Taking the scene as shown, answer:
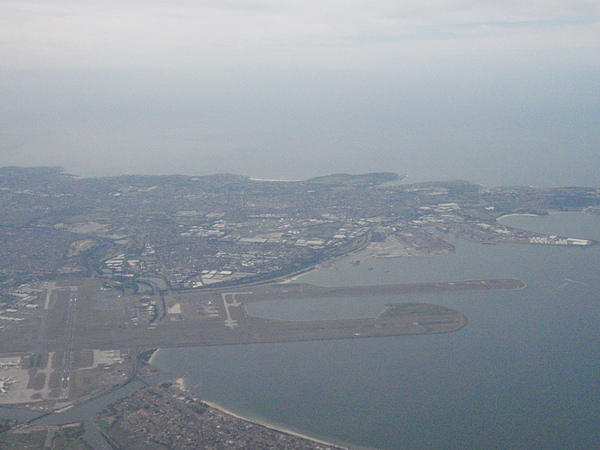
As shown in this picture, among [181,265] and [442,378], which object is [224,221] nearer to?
[181,265]

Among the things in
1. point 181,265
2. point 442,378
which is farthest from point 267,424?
point 181,265

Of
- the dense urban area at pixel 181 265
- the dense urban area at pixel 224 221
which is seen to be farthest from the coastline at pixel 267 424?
the dense urban area at pixel 224 221

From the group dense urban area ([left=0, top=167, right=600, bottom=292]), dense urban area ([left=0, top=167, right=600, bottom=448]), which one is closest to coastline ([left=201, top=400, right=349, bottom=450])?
dense urban area ([left=0, top=167, right=600, bottom=448])

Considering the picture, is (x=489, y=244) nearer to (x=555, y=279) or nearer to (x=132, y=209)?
(x=555, y=279)

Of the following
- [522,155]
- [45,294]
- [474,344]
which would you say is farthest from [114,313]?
[522,155]

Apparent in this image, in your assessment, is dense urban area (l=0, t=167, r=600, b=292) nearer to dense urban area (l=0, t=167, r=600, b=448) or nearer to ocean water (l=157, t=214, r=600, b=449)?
dense urban area (l=0, t=167, r=600, b=448)

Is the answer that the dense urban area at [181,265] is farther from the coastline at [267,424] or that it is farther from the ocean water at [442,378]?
the ocean water at [442,378]
